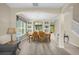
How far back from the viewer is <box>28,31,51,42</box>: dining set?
137 inches

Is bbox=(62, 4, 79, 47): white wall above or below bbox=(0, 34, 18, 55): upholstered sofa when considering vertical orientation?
above

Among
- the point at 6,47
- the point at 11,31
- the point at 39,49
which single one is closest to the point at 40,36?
the point at 39,49

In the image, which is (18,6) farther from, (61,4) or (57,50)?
(57,50)

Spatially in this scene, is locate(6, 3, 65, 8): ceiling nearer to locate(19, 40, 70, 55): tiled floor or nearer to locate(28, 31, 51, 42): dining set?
locate(28, 31, 51, 42): dining set

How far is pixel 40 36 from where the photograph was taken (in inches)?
138

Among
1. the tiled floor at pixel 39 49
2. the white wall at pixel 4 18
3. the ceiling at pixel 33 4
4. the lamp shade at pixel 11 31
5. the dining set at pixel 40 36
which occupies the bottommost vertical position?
the tiled floor at pixel 39 49

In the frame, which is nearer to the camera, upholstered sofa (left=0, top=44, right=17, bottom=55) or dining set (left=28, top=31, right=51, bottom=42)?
upholstered sofa (left=0, top=44, right=17, bottom=55)

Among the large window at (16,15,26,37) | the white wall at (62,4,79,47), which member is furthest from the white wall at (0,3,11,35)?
the white wall at (62,4,79,47)

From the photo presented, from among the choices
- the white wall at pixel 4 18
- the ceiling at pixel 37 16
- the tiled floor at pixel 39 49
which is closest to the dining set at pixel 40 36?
the tiled floor at pixel 39 49

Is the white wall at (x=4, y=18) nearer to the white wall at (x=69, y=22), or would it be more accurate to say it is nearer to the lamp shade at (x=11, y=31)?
the lamp shade at (x=11, y=31)

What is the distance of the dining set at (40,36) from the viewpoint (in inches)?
137

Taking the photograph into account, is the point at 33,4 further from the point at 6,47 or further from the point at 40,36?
the point at 6,47

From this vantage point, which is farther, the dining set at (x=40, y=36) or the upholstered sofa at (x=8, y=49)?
the dining set at (x=40, y=36)

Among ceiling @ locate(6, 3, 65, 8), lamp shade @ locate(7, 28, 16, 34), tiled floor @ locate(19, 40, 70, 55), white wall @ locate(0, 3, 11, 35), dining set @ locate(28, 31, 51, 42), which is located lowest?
tiled floor @ locate(19, 40, 70, 55)
